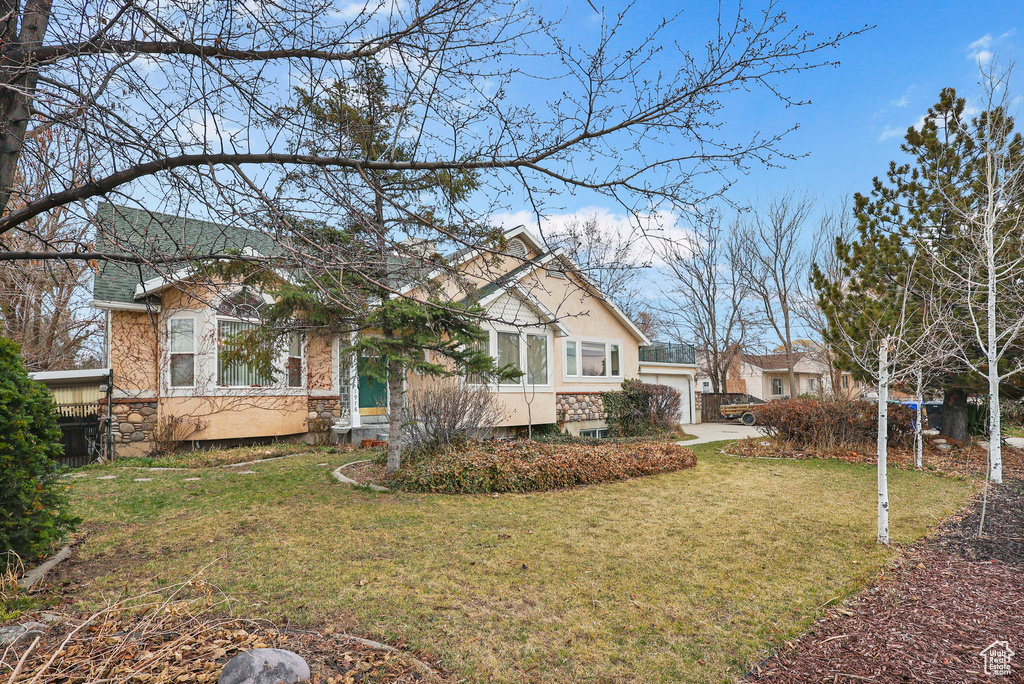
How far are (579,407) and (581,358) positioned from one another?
1.63 m

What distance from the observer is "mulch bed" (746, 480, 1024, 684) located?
10.1 feet

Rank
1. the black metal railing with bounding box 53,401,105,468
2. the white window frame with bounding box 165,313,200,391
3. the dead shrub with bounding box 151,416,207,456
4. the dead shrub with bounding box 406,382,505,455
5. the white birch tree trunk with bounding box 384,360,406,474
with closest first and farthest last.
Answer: the white birch tree trunk with bounding box 384,360,406,474 < the dead shrub with bounding box 406,382,505,455 < the black metal railing with bounding box 53,401,105,468 < the dead shrub with bounding box 151,416,207,456 < the white window frame with bounding box 165,313,200,391

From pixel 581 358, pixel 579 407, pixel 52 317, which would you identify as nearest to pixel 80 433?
pixel 52 317

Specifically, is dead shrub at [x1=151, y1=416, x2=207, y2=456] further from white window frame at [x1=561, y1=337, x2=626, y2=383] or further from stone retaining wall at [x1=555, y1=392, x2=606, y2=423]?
white window frame at [x1=561, y1=337, x2=626, y2=383]

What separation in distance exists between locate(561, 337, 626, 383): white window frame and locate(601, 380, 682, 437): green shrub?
1.12 metres

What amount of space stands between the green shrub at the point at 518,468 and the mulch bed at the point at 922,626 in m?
4.47

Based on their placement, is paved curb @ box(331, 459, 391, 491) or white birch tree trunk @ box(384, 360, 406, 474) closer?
paved curb @ box(331, 459, 391, 491)

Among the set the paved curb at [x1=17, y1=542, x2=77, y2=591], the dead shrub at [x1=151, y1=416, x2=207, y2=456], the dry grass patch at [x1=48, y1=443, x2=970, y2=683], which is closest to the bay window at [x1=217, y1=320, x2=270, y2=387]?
the dead shrub at [x1=151, y1=416, x2=207, y2=456]

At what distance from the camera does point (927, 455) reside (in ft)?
39.0

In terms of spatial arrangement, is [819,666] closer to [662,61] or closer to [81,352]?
[662,61]

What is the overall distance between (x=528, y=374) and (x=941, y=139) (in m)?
10.4

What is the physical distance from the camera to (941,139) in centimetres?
1177

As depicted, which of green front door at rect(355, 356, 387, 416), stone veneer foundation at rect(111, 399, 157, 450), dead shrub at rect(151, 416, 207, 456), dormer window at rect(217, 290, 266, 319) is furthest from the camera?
green front door at rect(355, 356, 387, 416)

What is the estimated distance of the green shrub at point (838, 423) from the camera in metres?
12.2
